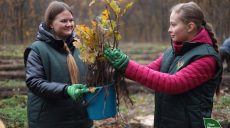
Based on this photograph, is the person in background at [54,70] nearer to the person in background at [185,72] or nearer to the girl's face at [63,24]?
the girl's face at [63,24]

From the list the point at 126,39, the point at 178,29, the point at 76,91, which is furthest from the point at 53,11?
the point at 126,39

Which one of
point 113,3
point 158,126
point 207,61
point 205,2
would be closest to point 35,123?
point 158,126

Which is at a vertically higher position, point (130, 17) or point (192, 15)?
point (130, 17)

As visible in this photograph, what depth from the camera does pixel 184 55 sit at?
8.47 feet

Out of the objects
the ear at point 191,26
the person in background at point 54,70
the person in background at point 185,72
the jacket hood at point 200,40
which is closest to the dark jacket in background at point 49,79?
the person in background at point 54,70

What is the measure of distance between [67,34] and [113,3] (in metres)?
0.64

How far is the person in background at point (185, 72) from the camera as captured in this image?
8.06ft

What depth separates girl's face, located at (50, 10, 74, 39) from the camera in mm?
2910

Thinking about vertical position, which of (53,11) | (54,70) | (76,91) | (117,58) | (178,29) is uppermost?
(53,11)

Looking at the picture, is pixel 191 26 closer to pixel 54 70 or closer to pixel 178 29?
pixel 178 29

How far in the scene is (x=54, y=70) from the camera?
2.82 m

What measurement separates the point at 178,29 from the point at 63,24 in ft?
2.92

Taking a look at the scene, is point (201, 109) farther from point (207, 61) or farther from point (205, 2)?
point (205, 2)

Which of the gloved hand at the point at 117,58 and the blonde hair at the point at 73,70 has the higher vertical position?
the gloved hand at the point at 117,58
